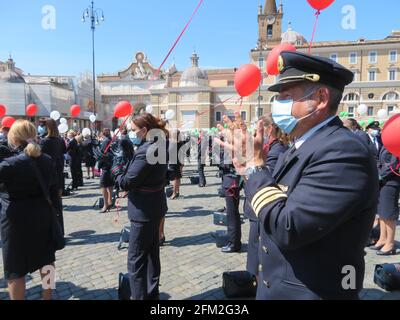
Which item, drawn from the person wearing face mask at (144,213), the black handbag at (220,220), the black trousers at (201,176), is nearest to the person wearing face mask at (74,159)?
the black trousers at (201,176)

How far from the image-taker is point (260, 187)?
1.71 metres

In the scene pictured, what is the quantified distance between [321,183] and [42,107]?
51.0m

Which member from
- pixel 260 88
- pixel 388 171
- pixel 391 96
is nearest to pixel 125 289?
pixel 388 171

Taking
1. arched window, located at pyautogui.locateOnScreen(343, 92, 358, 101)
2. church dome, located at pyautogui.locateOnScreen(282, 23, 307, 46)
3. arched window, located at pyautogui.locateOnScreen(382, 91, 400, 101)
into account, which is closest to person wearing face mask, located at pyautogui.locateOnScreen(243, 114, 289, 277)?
arched window, located at pyautogui.locateOnScreen(343, 92, 358, 101)

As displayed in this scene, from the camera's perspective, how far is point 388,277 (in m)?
4.17

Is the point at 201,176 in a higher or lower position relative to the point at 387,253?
higher

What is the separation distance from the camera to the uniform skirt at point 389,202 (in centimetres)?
552

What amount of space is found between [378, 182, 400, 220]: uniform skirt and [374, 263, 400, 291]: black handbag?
146 centimetres

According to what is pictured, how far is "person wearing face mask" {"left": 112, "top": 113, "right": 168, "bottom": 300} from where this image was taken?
12.0 ft

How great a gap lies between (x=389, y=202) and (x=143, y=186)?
4.35 metres

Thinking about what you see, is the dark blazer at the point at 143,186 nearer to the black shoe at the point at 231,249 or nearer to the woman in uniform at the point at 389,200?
the black shoe at the point at 231,249

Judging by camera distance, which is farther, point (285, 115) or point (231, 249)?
point (231, 249)

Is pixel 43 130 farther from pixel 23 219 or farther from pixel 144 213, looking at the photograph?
pixel 144 213

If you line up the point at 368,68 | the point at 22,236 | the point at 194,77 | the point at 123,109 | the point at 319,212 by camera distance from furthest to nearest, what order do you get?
the point at 194,77 < the point at 368,68 < the point at 123,109 < the point at 22,236 < the point at 319,212
